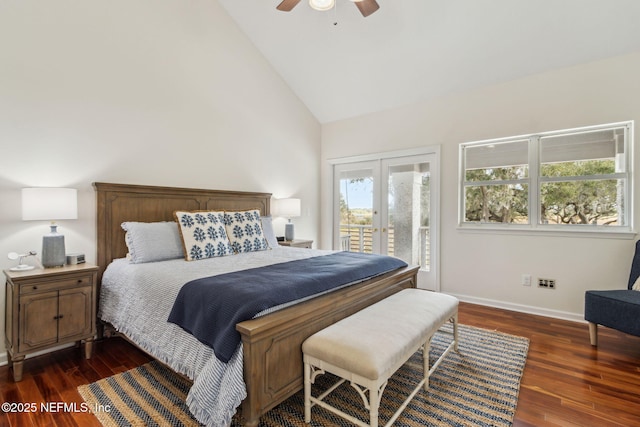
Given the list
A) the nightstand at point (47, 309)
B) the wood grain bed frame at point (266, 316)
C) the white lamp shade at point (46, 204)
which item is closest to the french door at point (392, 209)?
the wood grain bed frame at point (266, 316)

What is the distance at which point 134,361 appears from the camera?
247 cm

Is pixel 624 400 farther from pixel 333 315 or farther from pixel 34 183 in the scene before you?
pixel 34 183

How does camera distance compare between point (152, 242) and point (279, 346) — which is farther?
point (152, 242)

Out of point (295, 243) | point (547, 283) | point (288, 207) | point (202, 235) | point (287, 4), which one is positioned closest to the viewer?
point (287, 4)

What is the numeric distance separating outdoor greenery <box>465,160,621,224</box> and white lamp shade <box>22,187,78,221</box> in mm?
4176

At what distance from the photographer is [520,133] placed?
359 cm

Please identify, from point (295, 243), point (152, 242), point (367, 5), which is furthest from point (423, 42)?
point (152, 242)

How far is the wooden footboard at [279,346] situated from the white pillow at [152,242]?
5.12 feet

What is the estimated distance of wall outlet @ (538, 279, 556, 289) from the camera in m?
3.42

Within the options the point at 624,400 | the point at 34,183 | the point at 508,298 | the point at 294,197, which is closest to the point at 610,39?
the point at 508,298

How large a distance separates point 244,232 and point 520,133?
3.27 meters

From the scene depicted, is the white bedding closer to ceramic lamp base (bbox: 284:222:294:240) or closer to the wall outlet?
ceramic lamp base (bbox: 284:222:294:240)

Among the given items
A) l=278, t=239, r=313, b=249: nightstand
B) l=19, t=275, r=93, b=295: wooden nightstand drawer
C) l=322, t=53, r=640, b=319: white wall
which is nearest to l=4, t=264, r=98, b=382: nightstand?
l=19, t=275, r=93, b=295: wooden nightstand drawer

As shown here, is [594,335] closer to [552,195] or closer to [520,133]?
[552,195]
